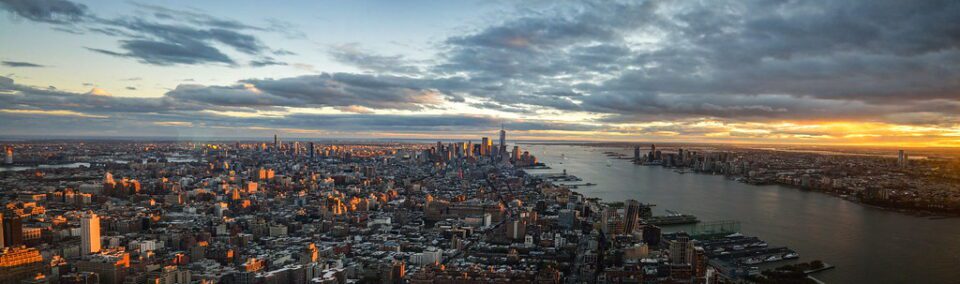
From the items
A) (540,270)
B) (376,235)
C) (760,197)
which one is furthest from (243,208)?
(760,197)

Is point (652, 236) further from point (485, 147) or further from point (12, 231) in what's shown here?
point (485, 147)

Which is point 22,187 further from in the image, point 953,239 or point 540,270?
point 953,239

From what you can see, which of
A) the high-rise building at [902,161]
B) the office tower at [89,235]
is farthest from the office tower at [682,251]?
the high-rise building at [902,161]

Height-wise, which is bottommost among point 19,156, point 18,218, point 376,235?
point 376,235

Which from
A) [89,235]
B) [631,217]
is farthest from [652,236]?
[89,235]

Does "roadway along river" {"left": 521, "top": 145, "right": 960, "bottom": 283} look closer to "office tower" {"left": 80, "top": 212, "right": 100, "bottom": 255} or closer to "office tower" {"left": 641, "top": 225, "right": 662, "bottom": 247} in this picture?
"office tower" {"left": 641, "top": 225, "right": 662, "bottom": 247}

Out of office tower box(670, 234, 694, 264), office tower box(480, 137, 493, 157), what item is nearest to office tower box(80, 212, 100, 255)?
office tower box(670, 234, 694, 264)

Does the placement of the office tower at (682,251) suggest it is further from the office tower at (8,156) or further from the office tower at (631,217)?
the office tower at (8,156)
